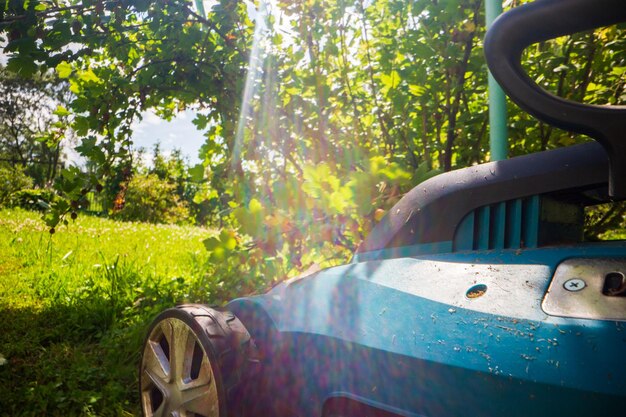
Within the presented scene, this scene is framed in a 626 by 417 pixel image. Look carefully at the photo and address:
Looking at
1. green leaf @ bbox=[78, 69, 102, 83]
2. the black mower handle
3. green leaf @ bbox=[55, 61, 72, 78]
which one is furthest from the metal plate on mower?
green leaf @ bbox=[55, 61, 72, 78]

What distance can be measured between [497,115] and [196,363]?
1.62 metres

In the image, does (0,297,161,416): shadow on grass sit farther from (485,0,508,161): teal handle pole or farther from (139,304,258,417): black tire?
(485,0,508,161): teal handle pole

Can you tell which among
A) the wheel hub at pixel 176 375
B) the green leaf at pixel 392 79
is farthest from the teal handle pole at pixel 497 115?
the wheel hub at pixel 176 375

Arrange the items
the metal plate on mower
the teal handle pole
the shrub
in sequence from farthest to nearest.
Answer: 1. the shrub
2. the teal handle pole
3. the metal plate on mower

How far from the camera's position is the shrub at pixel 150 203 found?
14.1m

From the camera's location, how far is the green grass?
253 cm

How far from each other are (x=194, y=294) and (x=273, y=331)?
237cm

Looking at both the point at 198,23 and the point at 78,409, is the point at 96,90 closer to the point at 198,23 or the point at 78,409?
the point at 198,23

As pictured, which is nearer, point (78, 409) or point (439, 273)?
point (439, 273)

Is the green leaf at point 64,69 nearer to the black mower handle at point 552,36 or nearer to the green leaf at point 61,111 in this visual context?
the green leaf at point 61,111

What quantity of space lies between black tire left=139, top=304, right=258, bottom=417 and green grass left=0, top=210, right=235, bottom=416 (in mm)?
655

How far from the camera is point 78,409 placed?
8.02ft

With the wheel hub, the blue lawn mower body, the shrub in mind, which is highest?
the blue lawn mower body

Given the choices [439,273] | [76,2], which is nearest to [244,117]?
[76,2]
